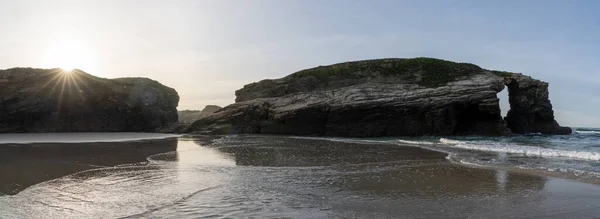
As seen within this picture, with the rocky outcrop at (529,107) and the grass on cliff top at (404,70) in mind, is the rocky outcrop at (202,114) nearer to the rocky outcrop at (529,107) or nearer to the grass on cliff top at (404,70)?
the grass on cliff top at (404,70)

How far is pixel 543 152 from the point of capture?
52.7ft

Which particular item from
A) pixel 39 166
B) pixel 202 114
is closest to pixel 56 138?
pixel 39 166

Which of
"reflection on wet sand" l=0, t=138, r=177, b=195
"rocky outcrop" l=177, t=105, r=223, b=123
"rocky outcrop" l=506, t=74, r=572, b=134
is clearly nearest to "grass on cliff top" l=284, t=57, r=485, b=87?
"rocky outcrop" l=506, t=74, r=572, b=134

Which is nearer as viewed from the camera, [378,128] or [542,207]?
[542,207]

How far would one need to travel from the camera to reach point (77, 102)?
34.1m

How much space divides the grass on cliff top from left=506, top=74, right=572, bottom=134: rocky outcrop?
13.0 ft

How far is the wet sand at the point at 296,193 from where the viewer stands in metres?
5.76

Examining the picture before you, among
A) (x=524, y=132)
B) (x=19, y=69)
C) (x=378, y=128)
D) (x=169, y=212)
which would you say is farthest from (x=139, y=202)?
(x=524, y=132)

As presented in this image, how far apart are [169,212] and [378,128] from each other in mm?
29547

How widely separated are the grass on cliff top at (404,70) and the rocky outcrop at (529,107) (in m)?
3.98

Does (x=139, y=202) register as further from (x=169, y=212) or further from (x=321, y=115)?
(x=321, y=115)

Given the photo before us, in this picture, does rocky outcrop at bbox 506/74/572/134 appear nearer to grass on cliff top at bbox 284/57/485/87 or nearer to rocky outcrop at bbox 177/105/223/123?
grass on cliff top at bbox 284/57/485/87

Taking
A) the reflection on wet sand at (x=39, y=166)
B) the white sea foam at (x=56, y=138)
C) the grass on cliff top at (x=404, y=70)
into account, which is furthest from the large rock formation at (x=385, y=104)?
the reflection on wet sand at (x=39, y=166)

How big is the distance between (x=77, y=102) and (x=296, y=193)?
1315 inches
